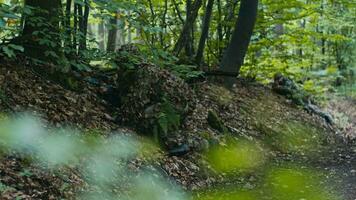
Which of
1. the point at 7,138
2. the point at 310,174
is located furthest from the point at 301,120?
the point at 7,138

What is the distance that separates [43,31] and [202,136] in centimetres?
351

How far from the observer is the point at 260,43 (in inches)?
537

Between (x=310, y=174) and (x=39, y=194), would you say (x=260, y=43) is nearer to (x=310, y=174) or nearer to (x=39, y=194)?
(x=310, y=174)

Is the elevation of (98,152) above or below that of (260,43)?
below

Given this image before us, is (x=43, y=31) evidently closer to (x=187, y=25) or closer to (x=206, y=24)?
(x=187, y=25)

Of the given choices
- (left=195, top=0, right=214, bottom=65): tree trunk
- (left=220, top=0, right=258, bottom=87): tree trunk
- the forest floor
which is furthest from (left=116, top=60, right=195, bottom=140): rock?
(left=220, top=0, right=258, bottom=87): tree trunk

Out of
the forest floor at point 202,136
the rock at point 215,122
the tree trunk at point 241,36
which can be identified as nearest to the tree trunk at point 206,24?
the forest floor at point 202,136

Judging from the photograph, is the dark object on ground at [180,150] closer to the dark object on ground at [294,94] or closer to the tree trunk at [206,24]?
the tree trunk at [206,24]

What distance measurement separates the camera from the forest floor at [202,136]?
5273 mm

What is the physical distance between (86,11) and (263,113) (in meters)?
5.31

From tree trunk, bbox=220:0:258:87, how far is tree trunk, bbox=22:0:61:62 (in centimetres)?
566

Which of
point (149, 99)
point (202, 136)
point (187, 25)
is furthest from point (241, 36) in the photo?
point (149, 99)

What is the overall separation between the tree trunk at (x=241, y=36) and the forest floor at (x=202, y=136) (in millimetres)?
740

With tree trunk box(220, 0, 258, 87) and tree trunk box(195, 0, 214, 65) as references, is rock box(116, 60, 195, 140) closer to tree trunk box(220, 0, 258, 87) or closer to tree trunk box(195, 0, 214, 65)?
tree trunk box(195, 0, 214, 65)
